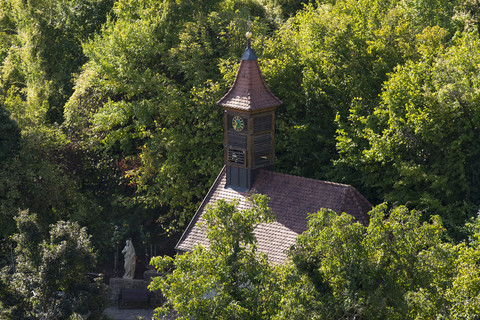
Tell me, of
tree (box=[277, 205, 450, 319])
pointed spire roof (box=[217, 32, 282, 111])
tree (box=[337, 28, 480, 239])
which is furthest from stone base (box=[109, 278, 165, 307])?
tree (box=[277, 205, 450, 319])

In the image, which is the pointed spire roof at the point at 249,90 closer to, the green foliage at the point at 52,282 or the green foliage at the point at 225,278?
the green foliage at the point at 52,282

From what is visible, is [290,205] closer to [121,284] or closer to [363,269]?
[121,284]

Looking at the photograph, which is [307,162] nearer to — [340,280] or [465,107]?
[465,107]

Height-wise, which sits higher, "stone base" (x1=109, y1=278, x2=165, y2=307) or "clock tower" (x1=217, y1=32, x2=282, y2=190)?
"clock tower" (x1=217, y1=32, x2=282, y2=190)

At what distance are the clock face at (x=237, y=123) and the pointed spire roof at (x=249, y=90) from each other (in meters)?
0.46


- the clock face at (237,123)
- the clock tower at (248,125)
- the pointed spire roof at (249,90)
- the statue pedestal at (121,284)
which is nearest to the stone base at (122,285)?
the statue pedestal at (121,284)

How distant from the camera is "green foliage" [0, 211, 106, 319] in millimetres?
30703

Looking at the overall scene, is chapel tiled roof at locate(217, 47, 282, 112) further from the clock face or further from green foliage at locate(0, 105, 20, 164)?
green foliage at locate(0, 105, 20, 164)

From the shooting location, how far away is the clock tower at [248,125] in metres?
36.1

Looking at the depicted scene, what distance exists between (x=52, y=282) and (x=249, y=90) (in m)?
11.0

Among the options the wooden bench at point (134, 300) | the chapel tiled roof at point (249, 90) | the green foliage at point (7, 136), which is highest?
the chapel tiled roof at point (249, 90)

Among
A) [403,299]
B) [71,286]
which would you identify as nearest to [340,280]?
[403,299]

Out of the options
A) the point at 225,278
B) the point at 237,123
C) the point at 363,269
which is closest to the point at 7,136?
the point at 237,123

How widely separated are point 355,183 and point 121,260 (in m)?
12.4
